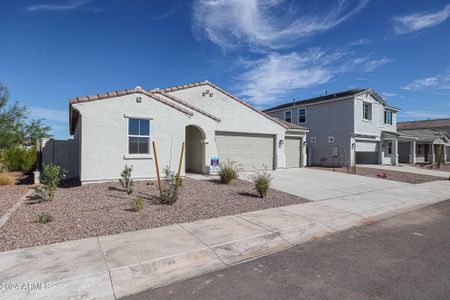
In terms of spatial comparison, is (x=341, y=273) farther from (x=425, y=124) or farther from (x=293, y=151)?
(x=425, y=124)

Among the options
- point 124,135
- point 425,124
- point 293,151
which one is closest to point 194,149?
point 124,135

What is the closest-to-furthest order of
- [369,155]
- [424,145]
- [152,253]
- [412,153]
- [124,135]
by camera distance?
1. [152,253]
2. [124,135]
3. [369,155]
4. [412,153]
5. [424,145]

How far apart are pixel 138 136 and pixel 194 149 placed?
4.80 m

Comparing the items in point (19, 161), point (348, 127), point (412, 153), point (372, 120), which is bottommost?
point (19, 161)

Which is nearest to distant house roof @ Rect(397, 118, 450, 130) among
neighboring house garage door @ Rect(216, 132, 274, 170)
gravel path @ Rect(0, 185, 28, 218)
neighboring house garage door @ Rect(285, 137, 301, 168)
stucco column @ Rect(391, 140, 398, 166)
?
stucco column @ Rect(391, 140, 398, 166)

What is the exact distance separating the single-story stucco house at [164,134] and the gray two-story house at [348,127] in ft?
23.0

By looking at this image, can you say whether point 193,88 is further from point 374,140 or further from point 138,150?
point 374,140

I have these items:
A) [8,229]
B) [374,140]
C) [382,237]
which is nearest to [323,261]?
[382,237]

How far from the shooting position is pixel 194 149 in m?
14.8

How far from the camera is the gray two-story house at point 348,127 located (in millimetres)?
21766

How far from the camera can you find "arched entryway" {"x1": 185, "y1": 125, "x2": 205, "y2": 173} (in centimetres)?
1399

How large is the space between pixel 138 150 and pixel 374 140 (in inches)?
892

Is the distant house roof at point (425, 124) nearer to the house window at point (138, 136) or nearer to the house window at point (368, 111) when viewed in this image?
the house window at point (368, 111)

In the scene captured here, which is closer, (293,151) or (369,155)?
(293,151)
